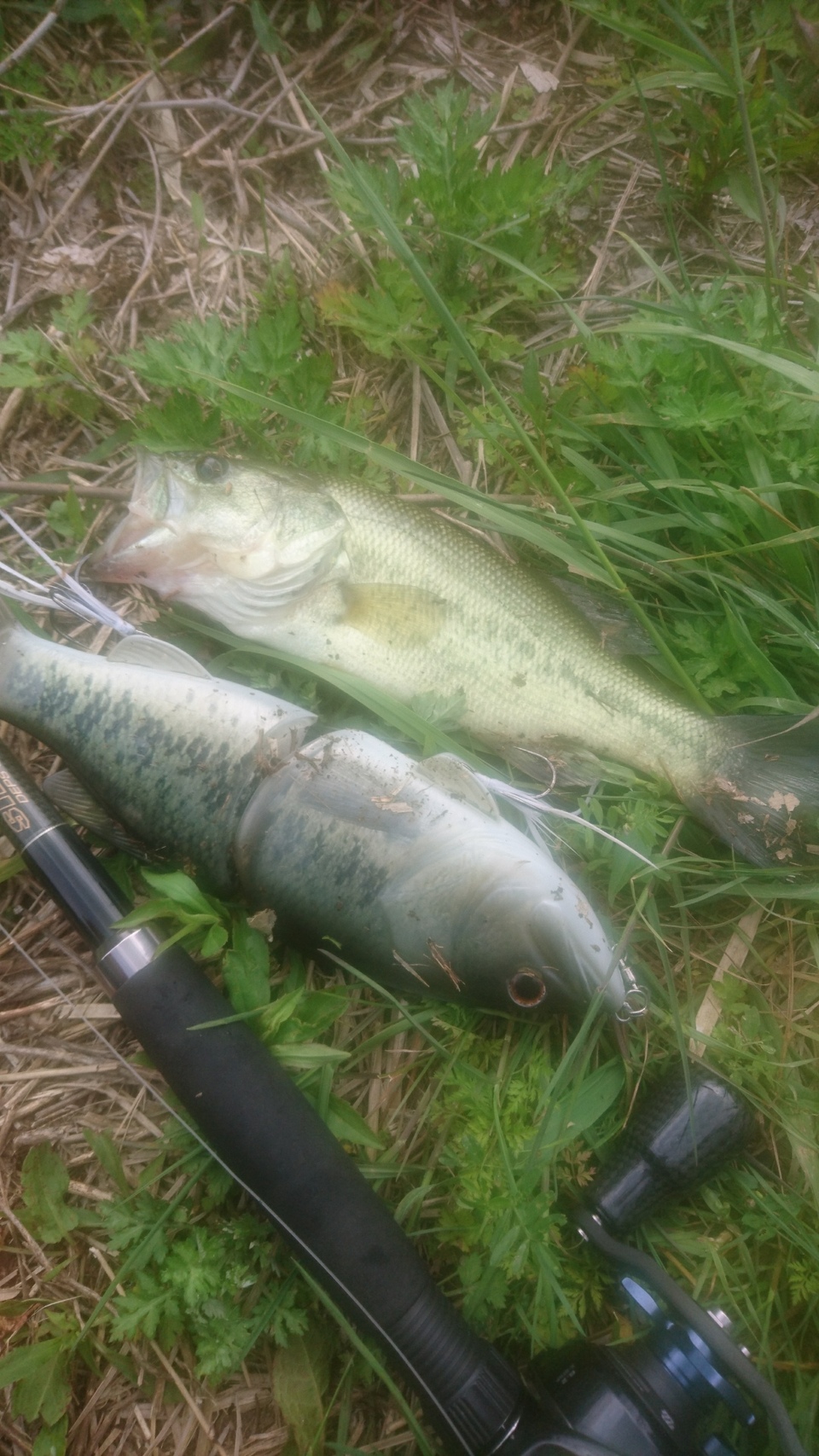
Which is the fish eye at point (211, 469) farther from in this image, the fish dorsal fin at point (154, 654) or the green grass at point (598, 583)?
the fish dorsal fin at point (154, 654)

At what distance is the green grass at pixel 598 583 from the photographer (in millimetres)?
2352

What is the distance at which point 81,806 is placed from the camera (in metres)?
2.62

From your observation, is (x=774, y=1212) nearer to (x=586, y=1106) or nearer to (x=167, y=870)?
(x=586, y=1106)

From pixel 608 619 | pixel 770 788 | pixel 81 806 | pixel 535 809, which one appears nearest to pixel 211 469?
pixel 81 806

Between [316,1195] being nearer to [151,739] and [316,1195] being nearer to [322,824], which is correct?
[322,824]

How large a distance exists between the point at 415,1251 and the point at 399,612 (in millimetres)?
1956

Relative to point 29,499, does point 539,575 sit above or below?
below

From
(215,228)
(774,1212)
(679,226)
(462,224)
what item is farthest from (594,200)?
(774,1212)

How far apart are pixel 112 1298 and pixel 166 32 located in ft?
15.1

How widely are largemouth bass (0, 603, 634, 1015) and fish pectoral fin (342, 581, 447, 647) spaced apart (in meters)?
0.38

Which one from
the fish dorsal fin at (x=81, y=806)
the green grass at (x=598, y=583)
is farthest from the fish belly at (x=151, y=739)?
the green grass at (x=598, y=583)

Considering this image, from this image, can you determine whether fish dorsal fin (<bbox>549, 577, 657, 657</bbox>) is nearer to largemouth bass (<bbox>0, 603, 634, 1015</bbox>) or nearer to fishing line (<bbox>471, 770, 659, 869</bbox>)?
fishing line (<bbox>471, 770, 659, 869</bbox>)

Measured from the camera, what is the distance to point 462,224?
2660 millimetres

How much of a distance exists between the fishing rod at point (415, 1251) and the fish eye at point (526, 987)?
46 cm
